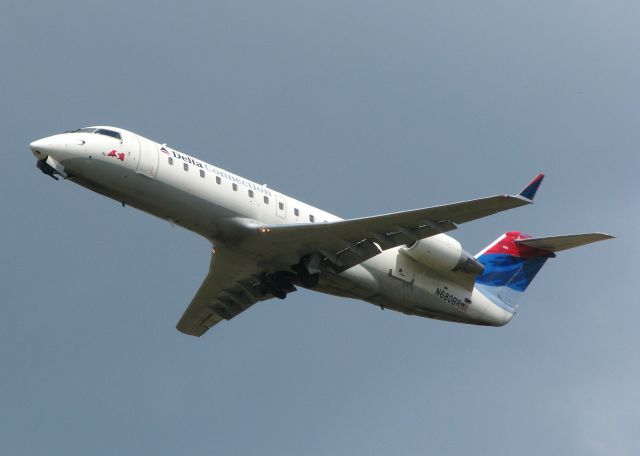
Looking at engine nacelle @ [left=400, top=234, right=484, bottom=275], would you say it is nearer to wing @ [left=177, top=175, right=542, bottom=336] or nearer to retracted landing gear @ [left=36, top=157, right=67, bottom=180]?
wing @ [left=177, top=175, right=542, bottom=336]

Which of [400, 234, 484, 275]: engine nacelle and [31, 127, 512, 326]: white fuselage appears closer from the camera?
[31, 127, 512, 326]: white fuselage

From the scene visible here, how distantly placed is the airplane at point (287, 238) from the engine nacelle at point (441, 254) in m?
0.03

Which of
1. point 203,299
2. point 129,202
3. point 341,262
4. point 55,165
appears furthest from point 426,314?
point 55,165

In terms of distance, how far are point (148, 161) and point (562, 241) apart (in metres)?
10.2

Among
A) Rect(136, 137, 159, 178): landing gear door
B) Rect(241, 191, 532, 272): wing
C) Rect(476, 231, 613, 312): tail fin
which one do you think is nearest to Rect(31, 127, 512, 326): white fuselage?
Rect(136, 137, 159, 178): landing gear door

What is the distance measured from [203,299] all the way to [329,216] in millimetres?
4323

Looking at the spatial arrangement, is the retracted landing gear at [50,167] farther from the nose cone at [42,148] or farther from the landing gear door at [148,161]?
the landing gear door at [148,161]

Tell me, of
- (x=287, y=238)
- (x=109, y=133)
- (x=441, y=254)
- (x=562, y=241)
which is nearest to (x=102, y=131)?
(x=109, y=133)

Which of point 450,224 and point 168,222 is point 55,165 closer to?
point 168,222

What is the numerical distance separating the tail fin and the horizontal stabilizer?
27 millimetres

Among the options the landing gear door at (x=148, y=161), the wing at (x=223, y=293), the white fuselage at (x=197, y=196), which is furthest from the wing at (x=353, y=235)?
the landing gear door at (x=148, y=161)

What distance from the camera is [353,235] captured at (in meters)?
25.6

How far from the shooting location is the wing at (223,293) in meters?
27.2

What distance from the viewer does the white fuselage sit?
24.4 meters
